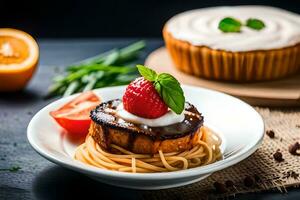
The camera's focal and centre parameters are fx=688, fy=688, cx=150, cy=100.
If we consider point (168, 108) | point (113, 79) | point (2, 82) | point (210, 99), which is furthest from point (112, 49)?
point (168, 108)

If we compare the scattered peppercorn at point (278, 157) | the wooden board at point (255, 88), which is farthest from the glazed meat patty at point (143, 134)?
the wooden board at point (255, 88)

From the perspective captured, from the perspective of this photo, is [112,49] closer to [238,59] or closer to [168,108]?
[238,59]

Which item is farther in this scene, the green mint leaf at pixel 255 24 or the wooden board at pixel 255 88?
the green mint leaf at pixel 255 24

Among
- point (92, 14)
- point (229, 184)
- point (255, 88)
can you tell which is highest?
point (229, 184)

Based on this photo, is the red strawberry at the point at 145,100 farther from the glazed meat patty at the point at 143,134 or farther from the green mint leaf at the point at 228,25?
the green mint leaf at the point at 228,25

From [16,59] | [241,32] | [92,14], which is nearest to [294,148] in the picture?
[241,32]

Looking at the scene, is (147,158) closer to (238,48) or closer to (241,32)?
(238,48)

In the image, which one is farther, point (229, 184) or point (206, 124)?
point (206, 124)
